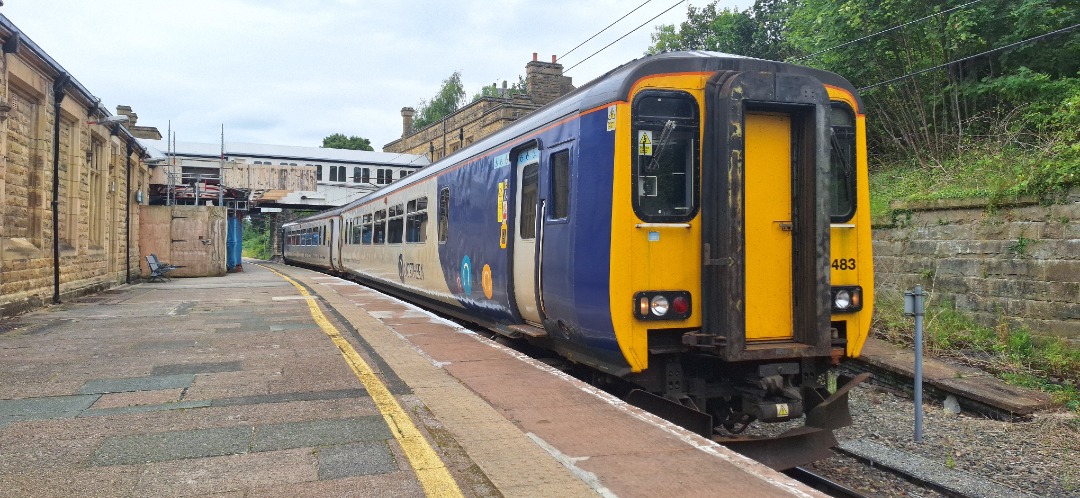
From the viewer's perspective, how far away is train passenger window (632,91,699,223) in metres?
5.35

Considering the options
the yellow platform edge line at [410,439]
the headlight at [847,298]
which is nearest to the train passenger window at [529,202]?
the yellow platform edge line at [410,439]

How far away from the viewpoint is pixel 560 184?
6227mm

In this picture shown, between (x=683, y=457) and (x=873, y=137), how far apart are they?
15.8m

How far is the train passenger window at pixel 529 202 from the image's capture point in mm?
6855

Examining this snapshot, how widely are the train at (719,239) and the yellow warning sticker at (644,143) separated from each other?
2 cm

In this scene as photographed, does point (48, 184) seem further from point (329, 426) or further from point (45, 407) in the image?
point (329, 426)

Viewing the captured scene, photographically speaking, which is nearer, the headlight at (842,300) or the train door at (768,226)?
the train door at (768,226)

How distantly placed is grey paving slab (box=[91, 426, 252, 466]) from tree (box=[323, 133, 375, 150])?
76256mm

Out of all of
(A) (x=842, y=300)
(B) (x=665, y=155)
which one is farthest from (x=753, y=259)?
(B) (x=665, y=155)

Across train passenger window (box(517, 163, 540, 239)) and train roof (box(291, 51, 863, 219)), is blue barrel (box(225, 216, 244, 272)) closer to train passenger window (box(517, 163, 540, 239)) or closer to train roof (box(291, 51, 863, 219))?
train passenger window (box(517, 163, 540, 239))

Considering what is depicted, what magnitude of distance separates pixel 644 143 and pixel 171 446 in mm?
3660

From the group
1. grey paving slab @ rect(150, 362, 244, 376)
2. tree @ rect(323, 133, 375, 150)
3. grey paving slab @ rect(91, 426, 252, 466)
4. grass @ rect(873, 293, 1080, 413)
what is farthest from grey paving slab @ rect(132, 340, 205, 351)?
tree @ rect(323, 133, 375, 150)

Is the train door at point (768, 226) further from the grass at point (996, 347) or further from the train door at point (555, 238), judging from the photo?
the grass at point (996, 347)

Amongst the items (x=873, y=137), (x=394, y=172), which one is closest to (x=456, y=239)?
(x=873, y=137)
